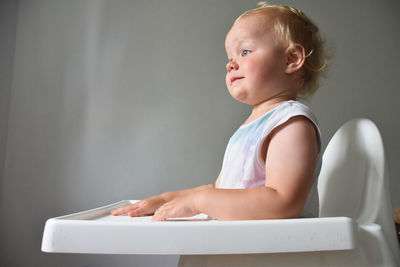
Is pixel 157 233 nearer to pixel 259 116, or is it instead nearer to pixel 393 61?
pixel 259 116

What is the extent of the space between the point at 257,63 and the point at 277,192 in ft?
0.82

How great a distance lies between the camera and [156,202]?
536 mm

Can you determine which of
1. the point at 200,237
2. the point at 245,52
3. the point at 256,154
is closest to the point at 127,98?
the point at 245,52

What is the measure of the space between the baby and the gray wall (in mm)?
883

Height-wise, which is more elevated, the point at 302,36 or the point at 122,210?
the point at 302,36

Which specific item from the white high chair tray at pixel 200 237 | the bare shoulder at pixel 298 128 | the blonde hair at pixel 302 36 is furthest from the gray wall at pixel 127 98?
the white high chair tray at pixel 200 237

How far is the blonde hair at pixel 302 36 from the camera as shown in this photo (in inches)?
22.3

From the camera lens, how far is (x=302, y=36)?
23.4 inches

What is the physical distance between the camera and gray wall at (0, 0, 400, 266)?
1.47 meters

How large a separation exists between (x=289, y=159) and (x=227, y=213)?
0.10 metres

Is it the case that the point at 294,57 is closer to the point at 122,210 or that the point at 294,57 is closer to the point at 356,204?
the point at 356,204

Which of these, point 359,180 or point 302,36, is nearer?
point 359,180

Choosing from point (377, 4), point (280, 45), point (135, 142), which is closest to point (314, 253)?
point (280, 45)

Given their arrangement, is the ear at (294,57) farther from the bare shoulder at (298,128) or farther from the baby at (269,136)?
the bare shoulder at (298,128)
